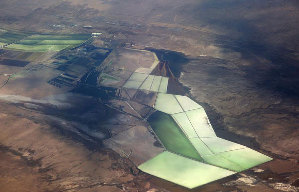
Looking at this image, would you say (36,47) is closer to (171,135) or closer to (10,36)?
(10,36)

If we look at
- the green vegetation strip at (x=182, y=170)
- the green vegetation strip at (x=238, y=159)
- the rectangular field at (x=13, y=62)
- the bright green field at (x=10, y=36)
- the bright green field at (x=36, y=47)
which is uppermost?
the bright green field at (x=10, y=36)

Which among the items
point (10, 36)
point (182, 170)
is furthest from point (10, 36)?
point (182, 170)

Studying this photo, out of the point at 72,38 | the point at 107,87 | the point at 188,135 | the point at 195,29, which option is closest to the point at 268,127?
the point at 188,135

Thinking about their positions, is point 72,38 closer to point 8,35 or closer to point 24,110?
point 8,35

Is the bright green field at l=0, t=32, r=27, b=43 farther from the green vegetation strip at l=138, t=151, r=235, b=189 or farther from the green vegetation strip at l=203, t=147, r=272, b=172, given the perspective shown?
the green vegetation strip at l=203, t=147, r=272, b=172

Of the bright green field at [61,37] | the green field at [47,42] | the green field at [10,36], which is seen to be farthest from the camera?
the bright green field at [61,37]

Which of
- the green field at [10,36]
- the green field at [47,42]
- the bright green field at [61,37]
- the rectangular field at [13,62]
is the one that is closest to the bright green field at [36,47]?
the green field at [47,42]

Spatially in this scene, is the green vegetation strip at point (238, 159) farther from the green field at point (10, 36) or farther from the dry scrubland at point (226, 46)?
the green field at point (10, 36)
